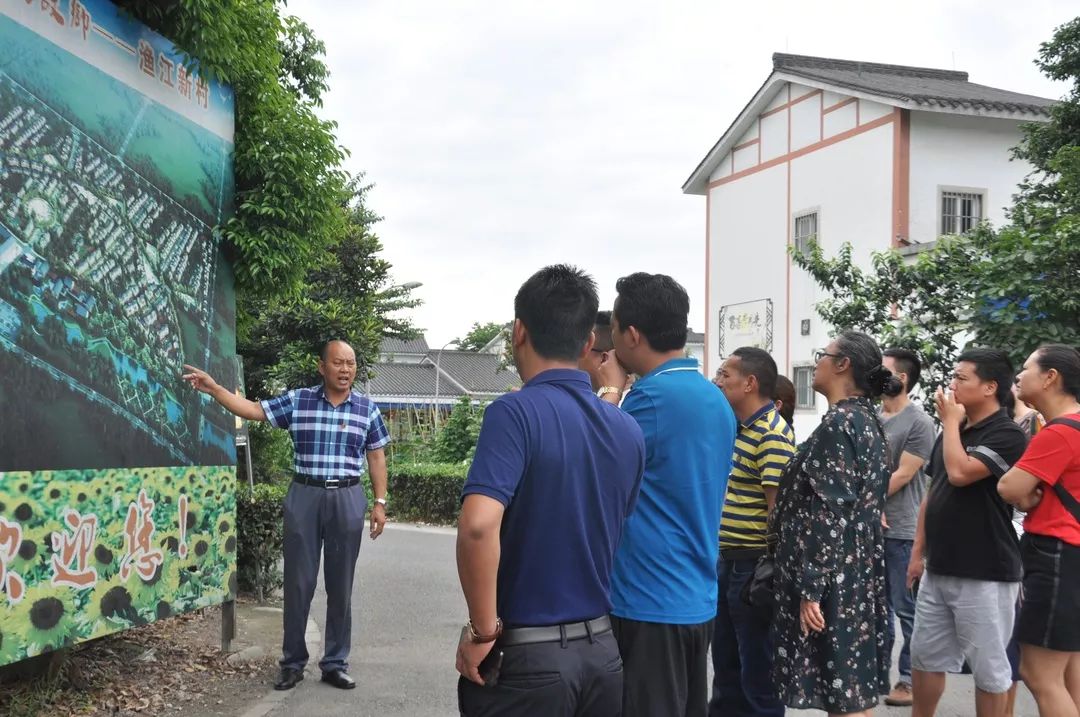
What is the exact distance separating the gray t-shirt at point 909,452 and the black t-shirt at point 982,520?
1316mm

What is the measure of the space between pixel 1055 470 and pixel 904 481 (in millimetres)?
1746

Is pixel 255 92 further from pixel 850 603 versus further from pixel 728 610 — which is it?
pixel 850 603

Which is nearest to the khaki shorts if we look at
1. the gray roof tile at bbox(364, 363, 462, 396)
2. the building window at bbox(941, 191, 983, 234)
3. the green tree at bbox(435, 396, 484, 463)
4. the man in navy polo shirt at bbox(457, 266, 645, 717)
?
the man in navy polo shirt at bbox(457, 266, 645, 717)

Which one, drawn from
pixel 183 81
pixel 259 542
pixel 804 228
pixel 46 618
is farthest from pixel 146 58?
pixel 804 228

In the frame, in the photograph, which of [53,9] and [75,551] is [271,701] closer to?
[75,551]

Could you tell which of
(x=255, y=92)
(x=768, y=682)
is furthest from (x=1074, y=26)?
(x=768, y=682)

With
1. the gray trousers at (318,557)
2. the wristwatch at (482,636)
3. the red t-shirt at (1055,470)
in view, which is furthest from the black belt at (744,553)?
the gray trousers at (318,557)

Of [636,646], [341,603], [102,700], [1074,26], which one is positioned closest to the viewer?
[636,646]

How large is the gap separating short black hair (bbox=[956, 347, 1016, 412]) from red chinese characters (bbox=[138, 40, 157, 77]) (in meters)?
4.56

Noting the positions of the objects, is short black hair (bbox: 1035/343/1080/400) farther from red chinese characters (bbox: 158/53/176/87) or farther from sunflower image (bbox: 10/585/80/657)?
red chinese characters (bbox: 158/53/176/87)

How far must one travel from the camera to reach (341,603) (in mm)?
6336

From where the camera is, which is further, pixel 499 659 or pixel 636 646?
pixel 636 646

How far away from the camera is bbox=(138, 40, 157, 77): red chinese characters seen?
223 inches

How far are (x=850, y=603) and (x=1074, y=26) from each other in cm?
1379
